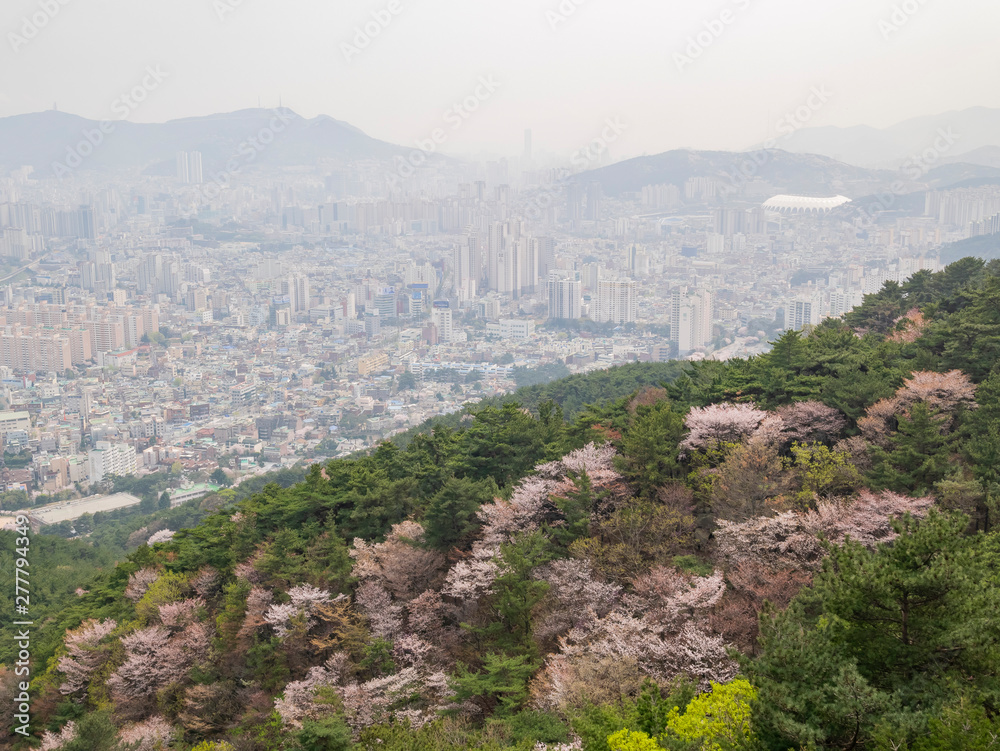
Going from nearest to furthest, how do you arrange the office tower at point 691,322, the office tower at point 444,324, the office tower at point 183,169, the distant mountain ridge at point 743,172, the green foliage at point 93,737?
the green foliage at point 93,737 → the office tower at point 691,322 → the office tower at point 444,324 → the distant mountain ridge at point 743,172 → the office tower at point 183,169

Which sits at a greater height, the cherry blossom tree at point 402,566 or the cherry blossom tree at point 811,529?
the cherry blossom tree at point 811,529

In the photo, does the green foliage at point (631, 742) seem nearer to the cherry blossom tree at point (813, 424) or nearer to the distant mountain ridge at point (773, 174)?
the cherry blossom tree at point (813, 424)

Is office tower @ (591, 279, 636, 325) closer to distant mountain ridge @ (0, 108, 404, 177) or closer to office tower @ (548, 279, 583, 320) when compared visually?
office tower @ (548, 279, 583, 320)

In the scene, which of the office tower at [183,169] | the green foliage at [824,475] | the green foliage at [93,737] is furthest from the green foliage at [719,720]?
the office tower at [183,169]

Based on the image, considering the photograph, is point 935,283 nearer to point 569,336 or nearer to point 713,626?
point 713,626

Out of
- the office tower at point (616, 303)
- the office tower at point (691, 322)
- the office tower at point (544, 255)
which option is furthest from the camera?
the office tower at point (544, 255)

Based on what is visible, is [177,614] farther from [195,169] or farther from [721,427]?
[195,169]

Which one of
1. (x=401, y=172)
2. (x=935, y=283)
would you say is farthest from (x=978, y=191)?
(x=401, y=172)
